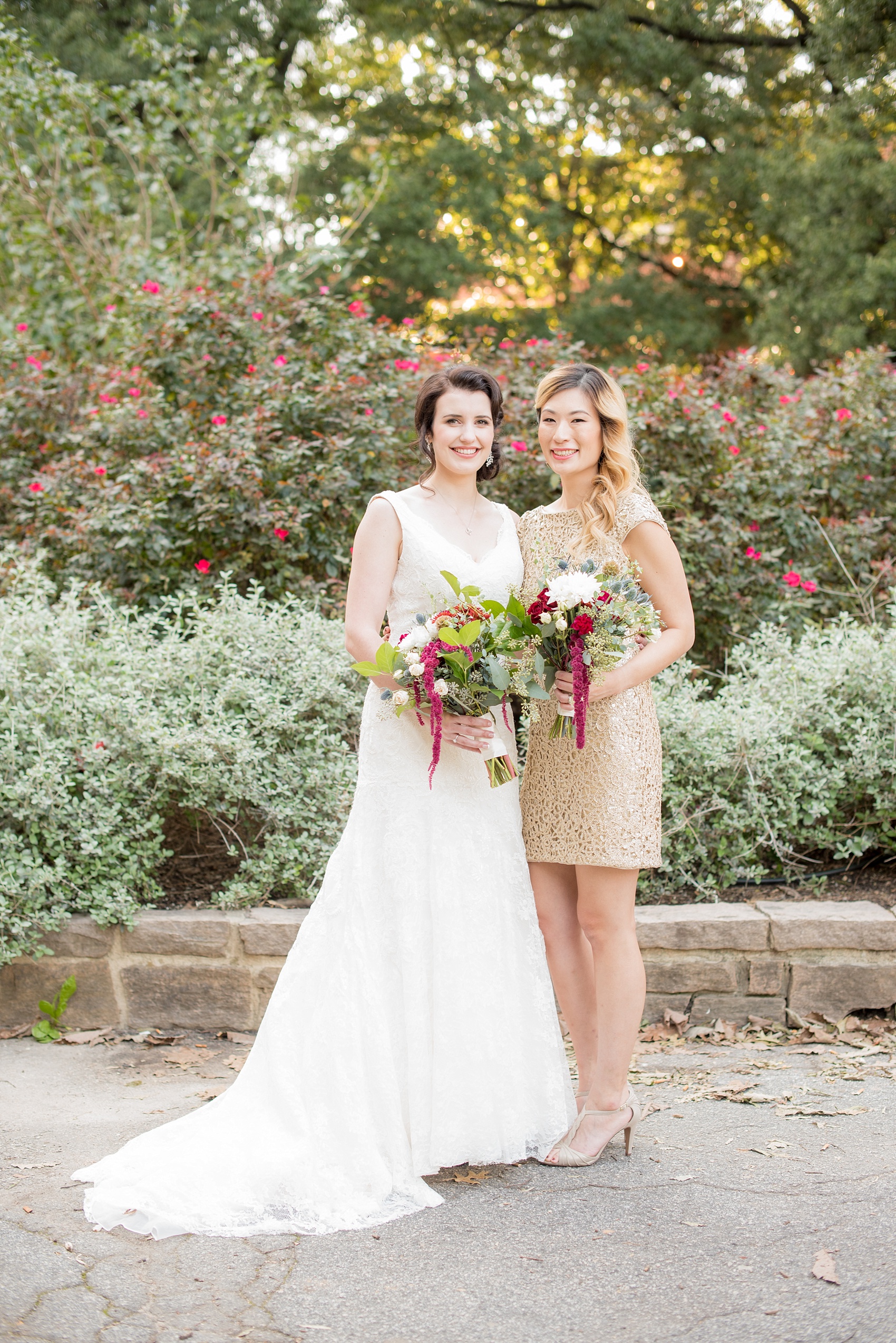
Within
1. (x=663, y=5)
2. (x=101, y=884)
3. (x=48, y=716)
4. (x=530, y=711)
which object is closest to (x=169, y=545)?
(x=48, y=716)

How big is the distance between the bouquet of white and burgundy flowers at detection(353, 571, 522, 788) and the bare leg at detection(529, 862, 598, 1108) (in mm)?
581

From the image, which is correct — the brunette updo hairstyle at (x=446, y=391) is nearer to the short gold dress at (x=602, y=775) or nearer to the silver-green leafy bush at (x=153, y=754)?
the short gold dress at (x=602, y=775)

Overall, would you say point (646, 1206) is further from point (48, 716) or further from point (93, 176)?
point (93, 176)

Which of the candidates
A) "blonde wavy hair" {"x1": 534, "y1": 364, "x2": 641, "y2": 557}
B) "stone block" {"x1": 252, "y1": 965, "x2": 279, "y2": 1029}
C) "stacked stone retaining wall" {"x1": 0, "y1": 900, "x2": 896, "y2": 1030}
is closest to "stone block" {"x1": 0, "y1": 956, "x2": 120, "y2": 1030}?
"stacked stone retaining wall" {"x1": 0, "y1": 900, "x2": 896, "y2": 1030}

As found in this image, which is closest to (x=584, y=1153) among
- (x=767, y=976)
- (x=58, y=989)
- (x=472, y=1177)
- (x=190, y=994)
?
(x=472, y=1177)

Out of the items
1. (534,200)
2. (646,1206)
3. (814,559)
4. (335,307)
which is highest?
(534,200)

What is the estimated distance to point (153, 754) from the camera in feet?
14.0

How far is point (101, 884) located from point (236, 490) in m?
2.39

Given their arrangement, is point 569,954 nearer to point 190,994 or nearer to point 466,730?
point 466,730

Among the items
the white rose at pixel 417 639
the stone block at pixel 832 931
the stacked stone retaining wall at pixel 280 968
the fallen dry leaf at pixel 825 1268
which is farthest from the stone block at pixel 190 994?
the fallen dry leaf at pixel 825 1268

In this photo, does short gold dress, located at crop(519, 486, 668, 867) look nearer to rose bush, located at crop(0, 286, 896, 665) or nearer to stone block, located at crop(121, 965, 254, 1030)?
stone block, located at crop(121, 965, 254, 1030)

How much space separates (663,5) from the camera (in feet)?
45.3

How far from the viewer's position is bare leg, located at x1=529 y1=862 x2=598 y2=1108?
10.5 ft

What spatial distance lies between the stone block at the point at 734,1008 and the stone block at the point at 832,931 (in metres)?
0.20
